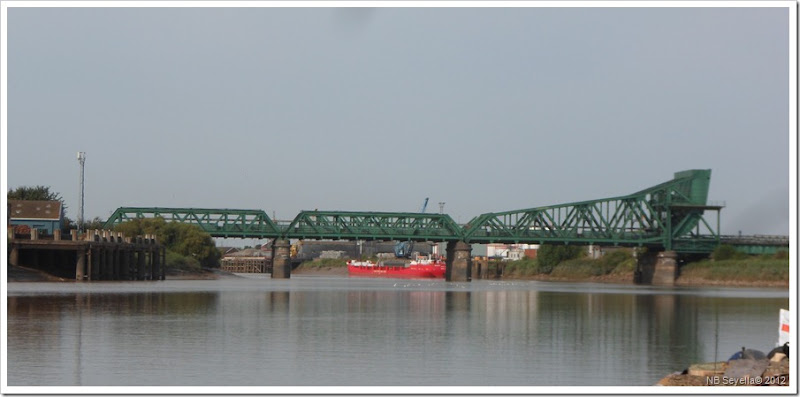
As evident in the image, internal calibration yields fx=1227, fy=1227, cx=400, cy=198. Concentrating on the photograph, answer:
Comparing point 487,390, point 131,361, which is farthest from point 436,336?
point 487,390

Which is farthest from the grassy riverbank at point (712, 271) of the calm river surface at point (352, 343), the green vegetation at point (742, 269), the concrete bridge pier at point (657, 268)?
the calm river surface at point (352, 343)

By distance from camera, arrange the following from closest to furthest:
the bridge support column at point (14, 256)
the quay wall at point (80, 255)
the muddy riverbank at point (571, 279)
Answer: the bridge support column at point (14, 256) < the quay wall at point (80, 255) < the muddy riverbank at point (571, 279)

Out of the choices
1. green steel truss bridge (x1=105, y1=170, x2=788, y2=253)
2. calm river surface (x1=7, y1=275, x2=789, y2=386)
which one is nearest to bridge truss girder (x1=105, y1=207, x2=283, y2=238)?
green steel truss bridge (x1=105, y1=170, x2=788, y2=253)

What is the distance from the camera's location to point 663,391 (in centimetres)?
2612

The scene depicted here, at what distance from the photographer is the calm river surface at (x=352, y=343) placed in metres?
31.9

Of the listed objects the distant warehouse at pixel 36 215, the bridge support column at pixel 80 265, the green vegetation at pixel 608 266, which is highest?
the distant warehouse at pixel 36 215

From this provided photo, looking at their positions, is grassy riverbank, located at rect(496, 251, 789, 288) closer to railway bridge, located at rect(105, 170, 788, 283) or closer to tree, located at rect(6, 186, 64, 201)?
railway bridge, located at rect(105, 170, 788, 283)

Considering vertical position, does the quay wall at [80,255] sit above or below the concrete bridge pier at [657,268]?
above

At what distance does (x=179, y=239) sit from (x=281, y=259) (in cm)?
2701

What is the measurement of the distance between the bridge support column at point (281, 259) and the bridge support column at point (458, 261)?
23.3 meters

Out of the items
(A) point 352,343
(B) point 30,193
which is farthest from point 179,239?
(A) point 352,343

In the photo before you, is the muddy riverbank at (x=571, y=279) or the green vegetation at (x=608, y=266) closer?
the muddy riverbank at (x=571, y=279)

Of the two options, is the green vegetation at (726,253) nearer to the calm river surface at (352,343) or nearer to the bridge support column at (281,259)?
the bridge support column at (281,259)

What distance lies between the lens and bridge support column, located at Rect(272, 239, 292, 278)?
580 feet
